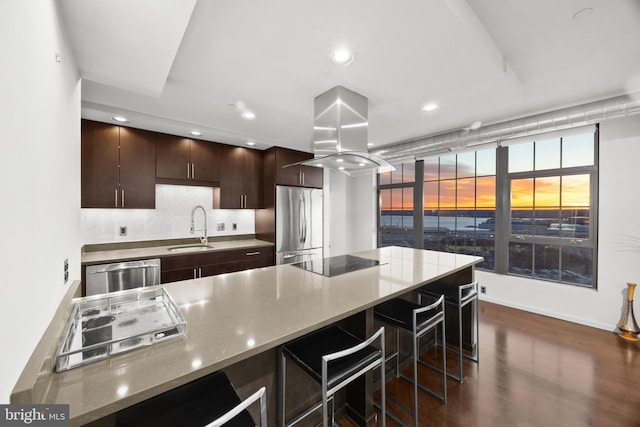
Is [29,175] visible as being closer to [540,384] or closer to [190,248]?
[190,248]

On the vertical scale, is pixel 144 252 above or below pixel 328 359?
above

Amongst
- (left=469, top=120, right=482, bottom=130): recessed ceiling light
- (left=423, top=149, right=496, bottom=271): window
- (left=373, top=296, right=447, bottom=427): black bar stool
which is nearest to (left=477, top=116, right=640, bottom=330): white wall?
(left=423, top=149, right=496, bottom=271): window

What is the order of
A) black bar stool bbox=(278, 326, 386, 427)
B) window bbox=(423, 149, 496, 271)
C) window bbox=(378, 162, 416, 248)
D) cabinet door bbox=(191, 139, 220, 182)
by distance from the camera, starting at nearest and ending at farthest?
black bar stool bbox=(278, 326, 386, 427), cabinet door bbox=(191, 139, 220, 182), window bbox=(423, 149, 496, 271), window bbox=(378, 162, 416, 248)

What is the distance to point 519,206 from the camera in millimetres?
3518

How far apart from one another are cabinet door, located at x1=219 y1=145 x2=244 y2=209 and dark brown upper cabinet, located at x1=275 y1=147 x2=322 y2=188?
2.01 feet

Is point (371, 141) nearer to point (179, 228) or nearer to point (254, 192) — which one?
point (254, 192)

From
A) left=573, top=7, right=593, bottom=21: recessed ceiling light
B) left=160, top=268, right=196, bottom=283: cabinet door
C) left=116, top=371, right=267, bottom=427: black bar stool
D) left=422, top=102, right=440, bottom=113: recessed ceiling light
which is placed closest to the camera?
left=116, top=371, right=267, bottom=427: black bar stool

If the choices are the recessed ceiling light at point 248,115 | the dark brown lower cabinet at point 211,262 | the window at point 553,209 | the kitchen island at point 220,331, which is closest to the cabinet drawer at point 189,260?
the dark brown lower cabinet at point 211,262

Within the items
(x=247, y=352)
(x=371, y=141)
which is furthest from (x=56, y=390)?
(x=371, y=141)

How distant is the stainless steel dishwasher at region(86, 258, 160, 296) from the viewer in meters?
2.56

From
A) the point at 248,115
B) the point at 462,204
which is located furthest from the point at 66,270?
the point at 462,204

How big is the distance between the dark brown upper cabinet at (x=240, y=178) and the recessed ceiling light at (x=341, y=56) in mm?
2605

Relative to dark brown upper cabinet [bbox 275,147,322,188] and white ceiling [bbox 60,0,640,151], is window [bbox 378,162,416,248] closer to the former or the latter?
dark brown upper cabinet [bbox 275,147,322,188]

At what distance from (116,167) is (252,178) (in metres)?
1.74
